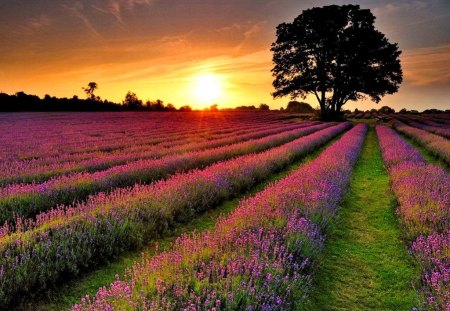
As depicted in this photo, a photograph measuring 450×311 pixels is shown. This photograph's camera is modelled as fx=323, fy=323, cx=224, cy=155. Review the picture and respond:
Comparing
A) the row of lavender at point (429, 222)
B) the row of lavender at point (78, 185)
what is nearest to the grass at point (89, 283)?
the row of lavender at point (78, 185)

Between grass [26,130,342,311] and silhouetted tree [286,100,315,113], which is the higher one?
silhouetted tree [286,100,315,113]

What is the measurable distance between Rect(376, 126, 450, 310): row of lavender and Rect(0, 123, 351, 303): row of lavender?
12.0 ft

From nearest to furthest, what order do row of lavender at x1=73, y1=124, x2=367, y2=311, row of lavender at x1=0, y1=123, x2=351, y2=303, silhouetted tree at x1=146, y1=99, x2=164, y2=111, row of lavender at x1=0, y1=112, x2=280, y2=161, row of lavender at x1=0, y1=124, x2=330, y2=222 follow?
row of lavender at x1=73, y1=124, x2=367, y2=311, row of lavender at x1=0, y1=123, x2=351, y2=303, row of lavender at x1=0, y1=124, x2=330, y2=222, row of lavender at x1=0, y1=112, x2=280, y2=161, silhouetted tree at x1=146, y1=99, x2=164, y2=111

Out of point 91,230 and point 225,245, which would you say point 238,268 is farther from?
point 91,230

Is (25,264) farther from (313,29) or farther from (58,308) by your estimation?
(313,29)

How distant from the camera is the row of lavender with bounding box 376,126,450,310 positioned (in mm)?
3229

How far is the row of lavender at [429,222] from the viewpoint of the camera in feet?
10.6

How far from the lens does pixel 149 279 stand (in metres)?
2.81

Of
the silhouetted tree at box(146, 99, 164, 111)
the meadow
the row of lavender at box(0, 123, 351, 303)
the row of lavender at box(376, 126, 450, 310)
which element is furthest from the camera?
the silhouetted tree at box(146, 99, 164, 111)

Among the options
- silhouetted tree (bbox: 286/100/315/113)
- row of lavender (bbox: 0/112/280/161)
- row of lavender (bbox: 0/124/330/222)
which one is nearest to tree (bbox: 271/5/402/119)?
row of lavender (bbox: 0/112/280/161)

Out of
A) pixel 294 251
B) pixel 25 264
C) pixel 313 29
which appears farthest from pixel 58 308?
pixel 313 29

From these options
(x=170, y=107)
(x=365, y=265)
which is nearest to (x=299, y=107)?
(x=170, y=107)

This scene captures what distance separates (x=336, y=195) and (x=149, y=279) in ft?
15.1

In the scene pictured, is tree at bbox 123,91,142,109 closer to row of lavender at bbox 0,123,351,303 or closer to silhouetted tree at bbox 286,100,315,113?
silhouetted tree at bbox 286,100,315,113
